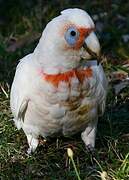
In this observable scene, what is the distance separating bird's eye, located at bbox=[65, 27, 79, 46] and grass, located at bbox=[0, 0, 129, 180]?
72cm

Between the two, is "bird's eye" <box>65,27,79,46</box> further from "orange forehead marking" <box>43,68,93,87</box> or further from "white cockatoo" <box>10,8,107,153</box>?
"orange forehead marking" <box>43,68,93,87</box>

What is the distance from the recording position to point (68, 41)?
3.95m

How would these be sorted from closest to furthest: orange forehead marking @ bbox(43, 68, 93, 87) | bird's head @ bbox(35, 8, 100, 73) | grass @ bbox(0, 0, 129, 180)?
bird's head @ bbox(35, 8, 100, 73), orange forehead marking @ bbox(43, 68, 93, 87), grass @ bbox(0, 0, 129, 180)

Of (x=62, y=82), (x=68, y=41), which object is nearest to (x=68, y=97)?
(x=62, y=82)

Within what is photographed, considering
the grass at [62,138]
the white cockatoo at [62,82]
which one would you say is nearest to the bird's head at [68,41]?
the white cockatoo at [62,82]

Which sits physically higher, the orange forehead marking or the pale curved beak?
the pale curved beak

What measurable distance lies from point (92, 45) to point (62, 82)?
329 millimetres

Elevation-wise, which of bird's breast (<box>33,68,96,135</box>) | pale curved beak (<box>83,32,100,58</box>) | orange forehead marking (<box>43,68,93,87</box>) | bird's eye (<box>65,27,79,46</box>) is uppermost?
bird's eye (<box>65,27,79,46</box>)

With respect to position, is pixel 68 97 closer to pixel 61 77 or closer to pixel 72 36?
pixel 61 77

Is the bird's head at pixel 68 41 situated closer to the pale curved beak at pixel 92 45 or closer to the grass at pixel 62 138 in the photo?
the pale curved beak at pixel 92 45

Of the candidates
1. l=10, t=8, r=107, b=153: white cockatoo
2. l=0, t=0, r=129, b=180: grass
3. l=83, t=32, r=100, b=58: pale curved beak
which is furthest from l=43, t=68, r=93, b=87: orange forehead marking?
l=0, t=0, r=129, b=180: grass

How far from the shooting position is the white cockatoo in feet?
13.0

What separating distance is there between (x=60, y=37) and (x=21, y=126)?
825mm

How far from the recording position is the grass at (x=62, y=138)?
14.2 feet
